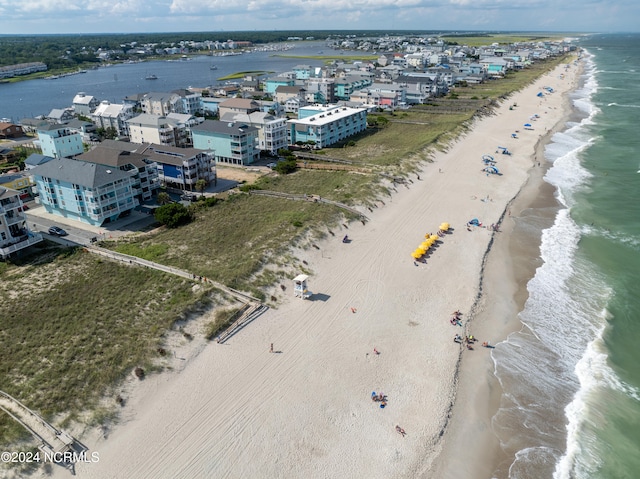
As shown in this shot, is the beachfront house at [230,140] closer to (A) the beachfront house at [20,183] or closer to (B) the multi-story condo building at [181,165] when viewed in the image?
(B) the multi-story condo building at [181,165]

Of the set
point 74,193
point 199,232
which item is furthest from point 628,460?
point 74,193

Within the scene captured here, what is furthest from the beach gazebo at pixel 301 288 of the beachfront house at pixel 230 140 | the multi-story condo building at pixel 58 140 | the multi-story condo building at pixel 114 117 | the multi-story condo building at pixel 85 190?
the multi-story condo building at pixel 114 117

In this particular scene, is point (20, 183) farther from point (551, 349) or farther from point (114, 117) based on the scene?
point (551, 349)

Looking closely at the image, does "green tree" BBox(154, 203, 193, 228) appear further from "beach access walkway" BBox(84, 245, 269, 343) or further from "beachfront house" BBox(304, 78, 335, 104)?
"beachfront house" BBox(304, 78, 335, 104)

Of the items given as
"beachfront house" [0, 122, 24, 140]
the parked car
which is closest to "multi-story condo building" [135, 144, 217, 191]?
the parked car

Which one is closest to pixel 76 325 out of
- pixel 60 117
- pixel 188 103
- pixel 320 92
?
pixel 60 117

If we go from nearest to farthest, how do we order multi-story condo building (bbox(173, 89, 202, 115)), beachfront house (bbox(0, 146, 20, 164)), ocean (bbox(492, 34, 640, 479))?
ocean (bbox(492, 34, 640, 479))
beachfront house (bbox(0, 146, 20, 164))
multi-story condo building (bbox(173, 89, 202, 115))
